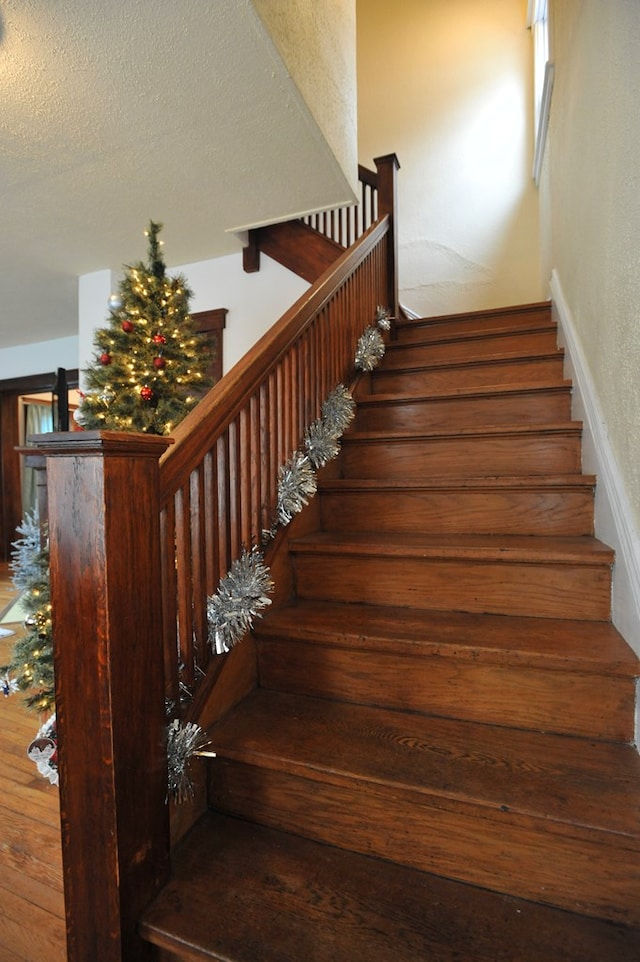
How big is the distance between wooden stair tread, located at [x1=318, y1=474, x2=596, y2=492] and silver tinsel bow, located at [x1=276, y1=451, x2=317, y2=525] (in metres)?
0.24

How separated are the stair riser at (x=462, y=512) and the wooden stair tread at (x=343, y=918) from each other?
3.29 ft

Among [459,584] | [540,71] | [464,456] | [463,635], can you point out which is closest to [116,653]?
[463,635]

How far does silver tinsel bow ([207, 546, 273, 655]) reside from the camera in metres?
1.15

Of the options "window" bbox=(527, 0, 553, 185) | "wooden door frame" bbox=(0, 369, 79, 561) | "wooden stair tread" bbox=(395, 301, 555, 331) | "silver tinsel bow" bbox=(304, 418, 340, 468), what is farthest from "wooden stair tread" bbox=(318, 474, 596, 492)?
"wooden door frame" bbox=(0, 369, 79, 561)

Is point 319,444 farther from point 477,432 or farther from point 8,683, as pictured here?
point 8,683

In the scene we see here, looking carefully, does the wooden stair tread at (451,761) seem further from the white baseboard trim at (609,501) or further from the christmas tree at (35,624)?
the christmas tree at (35,624)

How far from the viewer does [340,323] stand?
6.98 feet

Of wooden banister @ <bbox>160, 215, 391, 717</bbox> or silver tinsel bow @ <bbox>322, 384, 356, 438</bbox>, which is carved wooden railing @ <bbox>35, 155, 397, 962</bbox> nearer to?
wooden banister @ <bbox>160, 215, 391, 717</bbox>

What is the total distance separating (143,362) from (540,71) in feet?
11.4

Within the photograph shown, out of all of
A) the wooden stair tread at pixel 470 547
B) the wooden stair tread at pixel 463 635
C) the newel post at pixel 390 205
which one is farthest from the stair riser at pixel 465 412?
the newel post at pixel 390 205

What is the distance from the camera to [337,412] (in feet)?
6.24

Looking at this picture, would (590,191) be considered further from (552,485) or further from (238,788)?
(238,788)

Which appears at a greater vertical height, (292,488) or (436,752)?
(292,488)

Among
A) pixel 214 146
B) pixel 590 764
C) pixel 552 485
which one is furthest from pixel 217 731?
pixel 214 146
